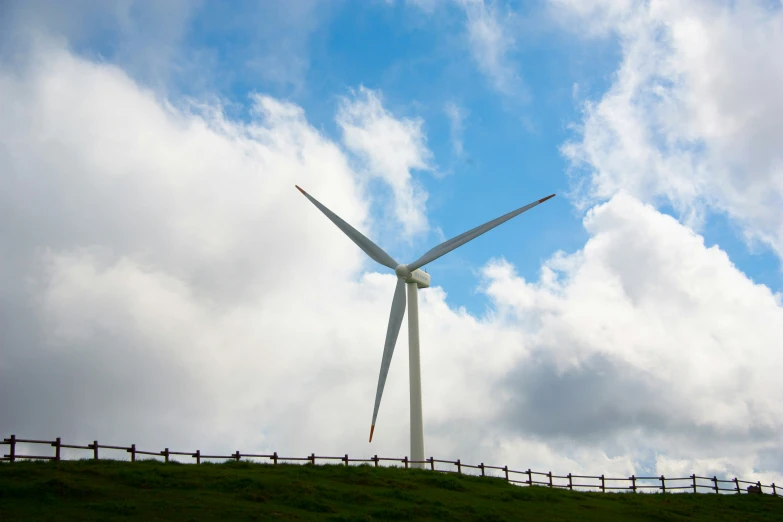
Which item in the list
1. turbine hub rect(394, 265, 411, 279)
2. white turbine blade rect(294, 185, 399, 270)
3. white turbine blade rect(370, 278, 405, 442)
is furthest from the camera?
white turbine blade rect(294, 185, 399, 270)

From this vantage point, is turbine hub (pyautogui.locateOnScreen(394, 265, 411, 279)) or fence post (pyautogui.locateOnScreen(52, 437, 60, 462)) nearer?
fence post (pyautogui.locateOnScreen(52, 437, 60, 462))

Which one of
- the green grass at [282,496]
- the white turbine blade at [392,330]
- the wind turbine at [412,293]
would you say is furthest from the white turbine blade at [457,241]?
the green grass at [282,496]

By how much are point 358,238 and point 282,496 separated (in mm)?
27936

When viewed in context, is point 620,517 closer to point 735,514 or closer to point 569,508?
point 569,508

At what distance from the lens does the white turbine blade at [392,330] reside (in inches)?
2328

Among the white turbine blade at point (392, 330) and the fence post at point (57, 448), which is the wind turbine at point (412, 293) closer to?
the white turbine blade at point (392, 330)

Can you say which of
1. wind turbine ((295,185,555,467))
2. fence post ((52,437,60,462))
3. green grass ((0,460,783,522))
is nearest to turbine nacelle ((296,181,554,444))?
wind turbine ((295,185,555,467))

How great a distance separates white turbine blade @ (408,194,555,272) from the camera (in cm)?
6003

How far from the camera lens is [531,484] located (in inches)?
2259


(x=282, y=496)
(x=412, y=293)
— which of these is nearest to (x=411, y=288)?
(x=412, y=293)

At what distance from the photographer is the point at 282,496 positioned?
39.8 meters

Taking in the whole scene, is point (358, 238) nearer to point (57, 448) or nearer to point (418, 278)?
point (418, 278)

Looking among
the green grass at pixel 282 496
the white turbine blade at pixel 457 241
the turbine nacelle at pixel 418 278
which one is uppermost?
the white turbine blade at pixel 457 241

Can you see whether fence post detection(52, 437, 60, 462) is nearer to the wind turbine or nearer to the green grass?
the green grass
